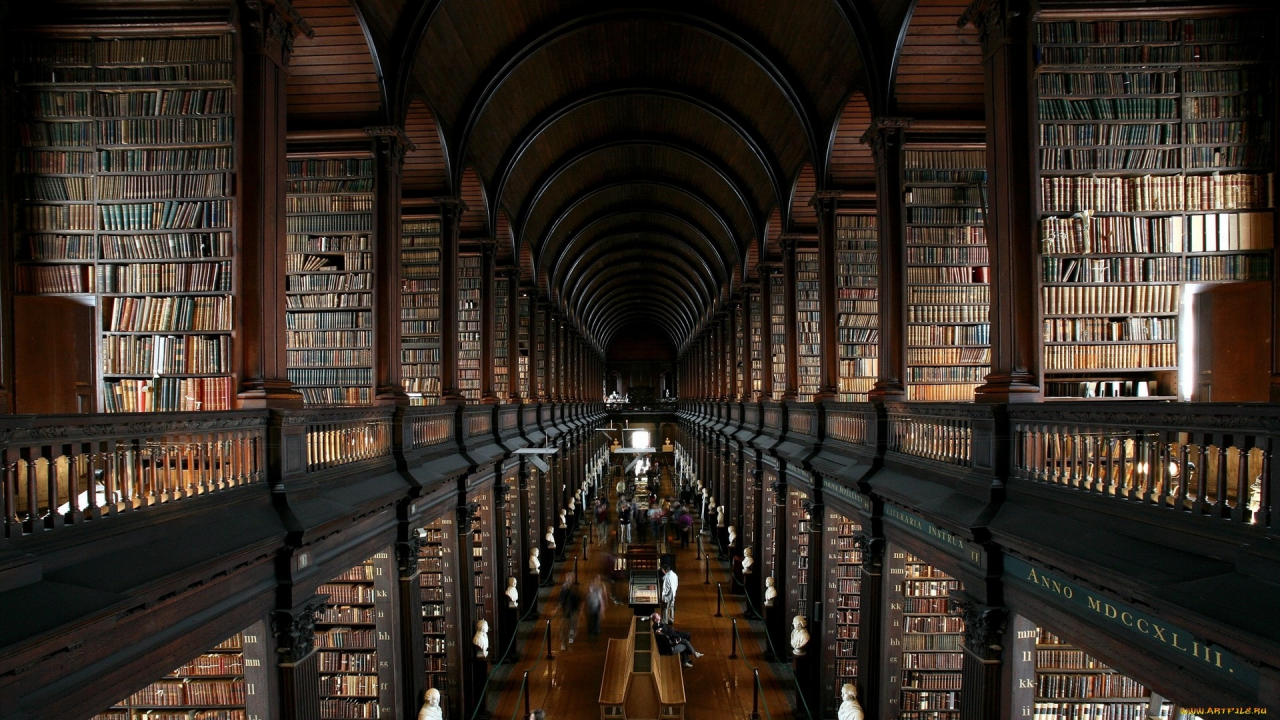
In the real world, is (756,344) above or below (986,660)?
above

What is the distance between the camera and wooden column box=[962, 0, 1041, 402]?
482 centimetres

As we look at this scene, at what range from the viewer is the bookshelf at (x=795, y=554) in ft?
35.0

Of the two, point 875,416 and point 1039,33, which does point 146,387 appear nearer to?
point 875,416

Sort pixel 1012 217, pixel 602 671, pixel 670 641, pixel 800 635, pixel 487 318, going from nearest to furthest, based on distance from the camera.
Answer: pixel 1012 217
pixel 800 635
pixel 670 641
pixel 602 671
pixel 487 318

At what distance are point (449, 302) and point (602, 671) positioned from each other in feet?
19.8

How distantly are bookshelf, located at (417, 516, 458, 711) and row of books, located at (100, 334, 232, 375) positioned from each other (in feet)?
12.0

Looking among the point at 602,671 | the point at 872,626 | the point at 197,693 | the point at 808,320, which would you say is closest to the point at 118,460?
the point at 197,693

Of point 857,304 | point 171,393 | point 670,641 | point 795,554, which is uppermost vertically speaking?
point 857,304

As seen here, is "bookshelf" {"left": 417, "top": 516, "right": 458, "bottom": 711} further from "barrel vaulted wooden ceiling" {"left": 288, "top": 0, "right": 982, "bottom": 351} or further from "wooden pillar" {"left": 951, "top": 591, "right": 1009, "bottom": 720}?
"wooden pillar" {"left": 951, "top": 591, "right": 1009, "bottom": 720}

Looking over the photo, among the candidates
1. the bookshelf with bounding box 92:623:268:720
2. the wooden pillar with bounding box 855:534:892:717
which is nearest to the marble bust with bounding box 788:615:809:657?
the wooden pillar with bounding box 855:534:892:717

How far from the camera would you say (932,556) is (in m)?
5.45

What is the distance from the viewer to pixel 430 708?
6840 mm

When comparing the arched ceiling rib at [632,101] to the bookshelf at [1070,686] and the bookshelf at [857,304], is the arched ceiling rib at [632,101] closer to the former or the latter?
the bookshelf at [857,304]

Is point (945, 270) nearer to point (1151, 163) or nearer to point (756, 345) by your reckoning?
point (1151, 163)
